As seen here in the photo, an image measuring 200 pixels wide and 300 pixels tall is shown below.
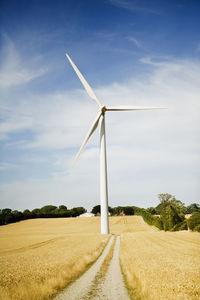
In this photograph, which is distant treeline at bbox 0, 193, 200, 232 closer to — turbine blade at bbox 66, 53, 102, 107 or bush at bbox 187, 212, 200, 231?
bush at bbox 187, 212, 200, 231

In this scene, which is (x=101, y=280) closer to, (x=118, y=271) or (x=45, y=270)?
(x=118, y=271)

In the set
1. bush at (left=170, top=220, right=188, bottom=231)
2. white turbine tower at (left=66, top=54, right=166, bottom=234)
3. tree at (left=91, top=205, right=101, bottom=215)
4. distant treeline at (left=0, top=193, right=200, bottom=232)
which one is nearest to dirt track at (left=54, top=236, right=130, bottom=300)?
white turbine tower at (left=66, top=54, right=166, bottom=234)

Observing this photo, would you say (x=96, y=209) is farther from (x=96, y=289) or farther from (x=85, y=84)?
(x=96, y=289)

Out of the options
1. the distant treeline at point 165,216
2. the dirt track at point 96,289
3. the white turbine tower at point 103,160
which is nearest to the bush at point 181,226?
the distant treeline at point 165,216

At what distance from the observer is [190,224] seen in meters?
53.9

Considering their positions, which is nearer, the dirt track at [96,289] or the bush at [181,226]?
the dirt track at [96,289]

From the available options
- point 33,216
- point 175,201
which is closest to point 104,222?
point 175,201

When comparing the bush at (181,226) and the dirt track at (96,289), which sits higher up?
the bush at (181,226)

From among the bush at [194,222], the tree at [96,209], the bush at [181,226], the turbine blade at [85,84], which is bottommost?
the bush at [181,226]

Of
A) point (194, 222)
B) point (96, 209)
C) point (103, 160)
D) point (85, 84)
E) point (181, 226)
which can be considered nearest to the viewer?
point (85, 84)

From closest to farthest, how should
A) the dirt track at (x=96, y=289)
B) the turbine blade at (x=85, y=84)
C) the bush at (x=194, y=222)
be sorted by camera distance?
the dirt track at (x=96, y=289), the turbine blade at (x=85, y=84), the bush at (x=194, y=222)

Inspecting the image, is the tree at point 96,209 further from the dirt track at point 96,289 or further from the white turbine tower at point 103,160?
the dirt track at point 96,289

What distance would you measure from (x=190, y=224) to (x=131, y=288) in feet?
158

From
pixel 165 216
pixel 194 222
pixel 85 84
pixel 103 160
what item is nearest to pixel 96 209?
pixel 165 216
